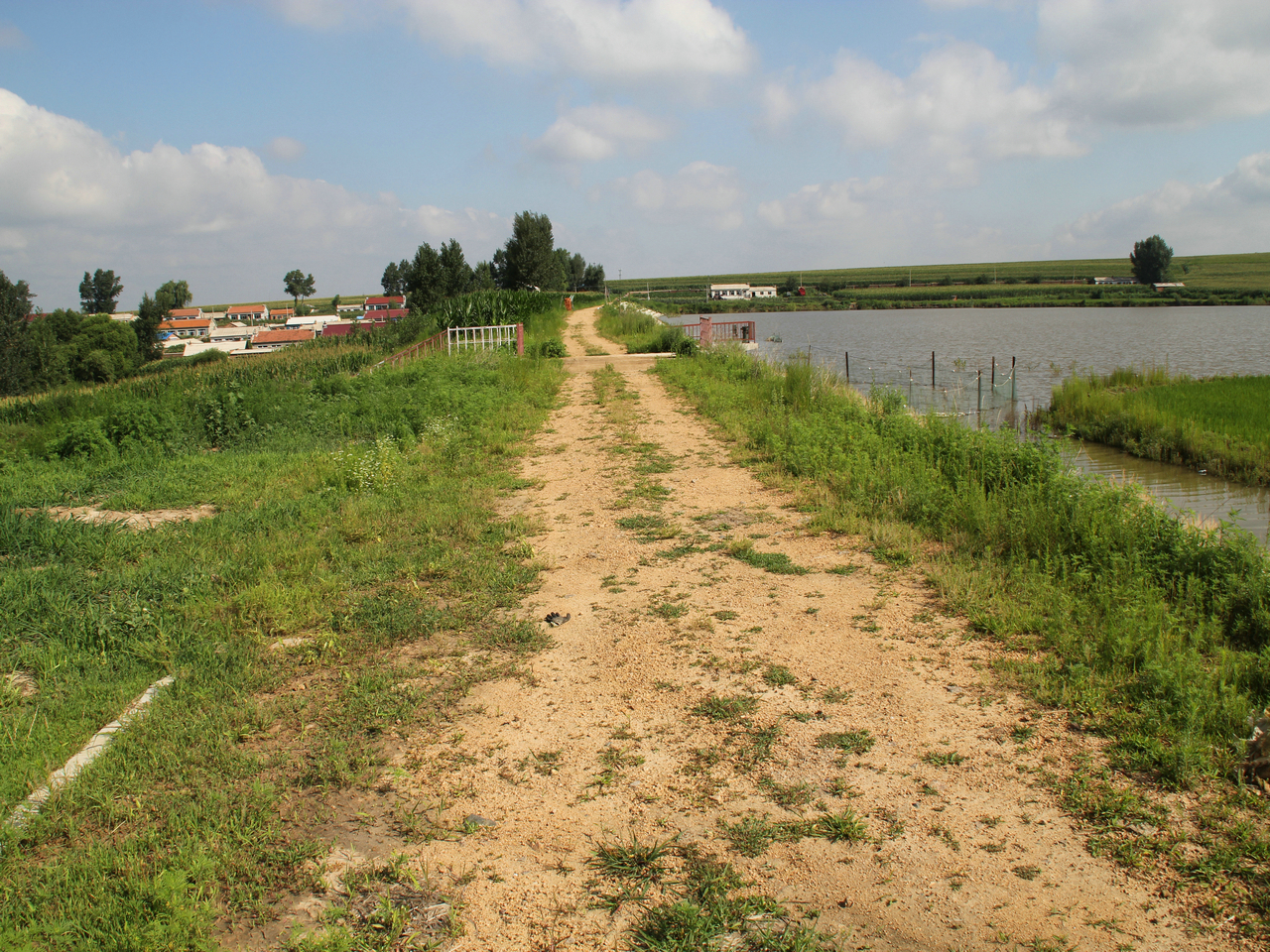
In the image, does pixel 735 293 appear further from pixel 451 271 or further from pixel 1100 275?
pixel 451 271

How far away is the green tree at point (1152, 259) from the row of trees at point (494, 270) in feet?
283

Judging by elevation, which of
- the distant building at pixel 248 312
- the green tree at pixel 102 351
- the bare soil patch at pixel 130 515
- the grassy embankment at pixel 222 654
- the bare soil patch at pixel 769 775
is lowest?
the bare soil patch at pixel 769 775

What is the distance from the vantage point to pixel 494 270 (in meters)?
76.9

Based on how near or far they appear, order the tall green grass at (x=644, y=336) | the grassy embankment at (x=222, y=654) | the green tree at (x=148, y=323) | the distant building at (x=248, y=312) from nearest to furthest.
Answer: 1. the grassy embankment at (x=222, y=654)
2. the tall green grass at (x=644, y=336)
3. the green tree at (x=148, y=323)
4. the distant building at (x=248, y=312)

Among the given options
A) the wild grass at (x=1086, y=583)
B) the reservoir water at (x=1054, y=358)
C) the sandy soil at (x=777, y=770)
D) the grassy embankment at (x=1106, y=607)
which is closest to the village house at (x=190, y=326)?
the reservoir water at (x=1054, y=358)

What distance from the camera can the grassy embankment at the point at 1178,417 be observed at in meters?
14.8

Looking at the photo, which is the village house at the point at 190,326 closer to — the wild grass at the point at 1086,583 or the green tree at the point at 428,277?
the green tree at the point at 428,277

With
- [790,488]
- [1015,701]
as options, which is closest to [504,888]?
[1015,701]

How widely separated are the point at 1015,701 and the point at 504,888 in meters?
2.83

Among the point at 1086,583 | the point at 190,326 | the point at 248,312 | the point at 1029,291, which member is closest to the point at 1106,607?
the point at 1086,583

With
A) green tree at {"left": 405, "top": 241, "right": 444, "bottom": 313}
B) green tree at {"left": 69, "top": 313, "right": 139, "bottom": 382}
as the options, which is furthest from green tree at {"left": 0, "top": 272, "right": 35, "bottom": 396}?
green tree at {"left": 405, "top": 241, "right": 444, "bottom": 313}

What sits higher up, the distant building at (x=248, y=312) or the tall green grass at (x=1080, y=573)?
the distant building at (x=248, y=312)

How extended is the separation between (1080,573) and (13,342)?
3112 inches

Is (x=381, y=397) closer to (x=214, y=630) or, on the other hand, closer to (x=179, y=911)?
(x=214, y=630)
